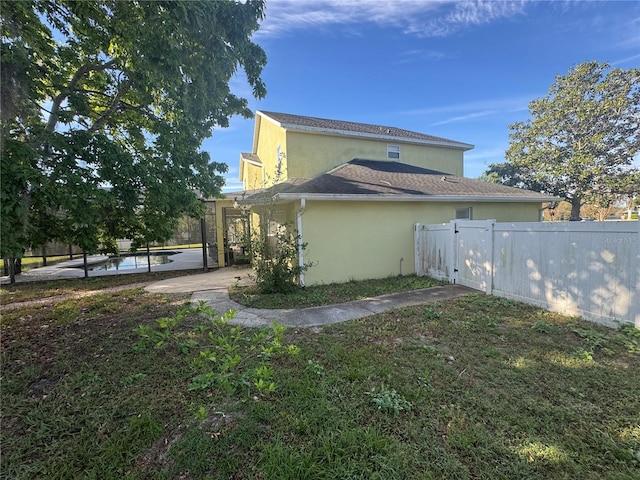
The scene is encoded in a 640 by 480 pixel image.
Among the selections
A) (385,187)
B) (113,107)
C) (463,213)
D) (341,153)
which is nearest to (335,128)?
(341,153)

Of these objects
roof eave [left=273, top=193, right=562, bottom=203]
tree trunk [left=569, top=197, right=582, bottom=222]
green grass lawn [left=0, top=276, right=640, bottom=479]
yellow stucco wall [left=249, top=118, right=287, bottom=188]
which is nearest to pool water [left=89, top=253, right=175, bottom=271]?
yellow stucco wall [left=249, top=118, right=287, bottom=188]

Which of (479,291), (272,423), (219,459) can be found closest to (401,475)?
(272,423)

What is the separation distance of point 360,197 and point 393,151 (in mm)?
6833

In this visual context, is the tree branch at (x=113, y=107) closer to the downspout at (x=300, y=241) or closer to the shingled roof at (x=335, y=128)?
the downspout at (x=300, y=241)

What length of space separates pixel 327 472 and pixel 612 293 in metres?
5.13

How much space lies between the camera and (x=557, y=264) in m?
4.97

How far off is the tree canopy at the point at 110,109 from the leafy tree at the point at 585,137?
2316cm

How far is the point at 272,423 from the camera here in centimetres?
242

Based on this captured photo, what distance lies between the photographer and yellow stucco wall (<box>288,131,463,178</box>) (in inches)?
439

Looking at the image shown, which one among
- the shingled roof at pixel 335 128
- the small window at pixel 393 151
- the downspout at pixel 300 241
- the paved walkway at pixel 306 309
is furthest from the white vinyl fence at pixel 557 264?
the small window at pixel 393 151

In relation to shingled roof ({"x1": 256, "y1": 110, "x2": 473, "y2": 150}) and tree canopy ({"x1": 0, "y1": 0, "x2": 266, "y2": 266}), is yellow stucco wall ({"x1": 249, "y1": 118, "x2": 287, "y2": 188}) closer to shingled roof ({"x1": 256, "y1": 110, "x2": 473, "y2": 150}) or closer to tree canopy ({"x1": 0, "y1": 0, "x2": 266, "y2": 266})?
shingled roof ({"x1": 256, "y1": 110, "x2": 473, "y2": 150})

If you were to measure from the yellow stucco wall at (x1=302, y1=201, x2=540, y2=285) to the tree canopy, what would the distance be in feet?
9.74

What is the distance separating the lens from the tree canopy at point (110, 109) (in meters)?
3.91

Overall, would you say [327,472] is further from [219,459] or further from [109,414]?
[109,414]
